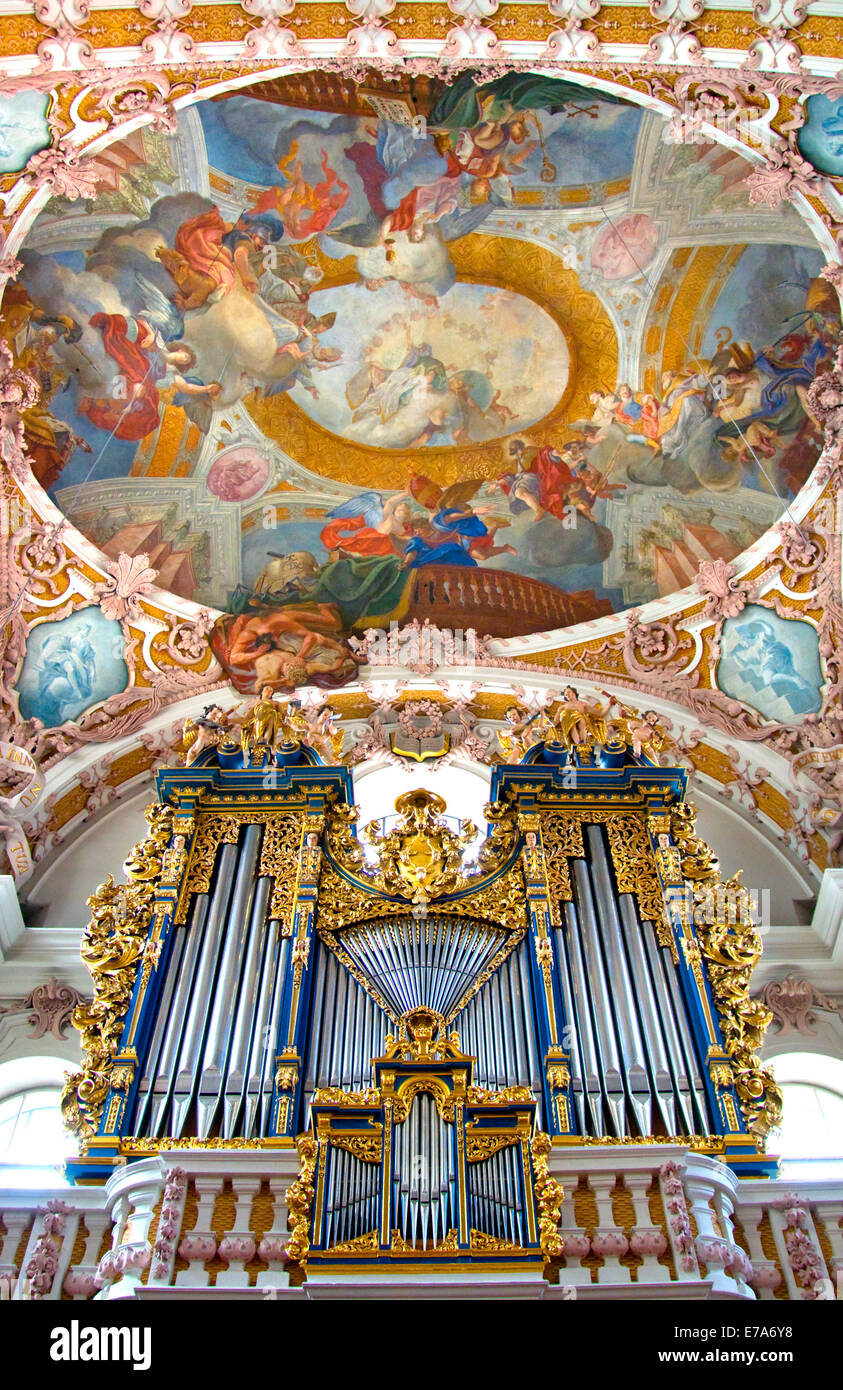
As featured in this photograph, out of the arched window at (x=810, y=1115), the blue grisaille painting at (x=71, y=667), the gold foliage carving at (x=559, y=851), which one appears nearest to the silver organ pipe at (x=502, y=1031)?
the gold foliage carving at (x=559, y=851)

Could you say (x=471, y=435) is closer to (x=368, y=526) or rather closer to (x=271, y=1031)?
(x=368, y=526)

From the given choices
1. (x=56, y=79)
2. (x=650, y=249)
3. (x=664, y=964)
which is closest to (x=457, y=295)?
(x=650, y=249)

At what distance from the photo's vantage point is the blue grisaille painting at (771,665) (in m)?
14.0

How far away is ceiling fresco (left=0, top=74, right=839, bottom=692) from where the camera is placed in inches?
552

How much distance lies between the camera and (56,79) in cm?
1193

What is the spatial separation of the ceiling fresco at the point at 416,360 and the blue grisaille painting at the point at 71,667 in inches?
4.6

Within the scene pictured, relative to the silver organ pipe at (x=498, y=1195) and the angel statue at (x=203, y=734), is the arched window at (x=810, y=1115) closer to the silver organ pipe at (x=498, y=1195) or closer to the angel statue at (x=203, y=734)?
the silver organ pipe at (x=498, y=1195)

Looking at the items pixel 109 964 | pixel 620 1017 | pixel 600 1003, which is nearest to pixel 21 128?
pixel 109 964

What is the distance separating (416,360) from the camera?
15922 millimetres

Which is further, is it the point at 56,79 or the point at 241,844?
the point at 56,79

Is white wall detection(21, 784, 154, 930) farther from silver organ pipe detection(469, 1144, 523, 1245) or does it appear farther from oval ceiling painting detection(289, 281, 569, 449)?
silver organ pipe detection(469, 1144, 523, 1245)

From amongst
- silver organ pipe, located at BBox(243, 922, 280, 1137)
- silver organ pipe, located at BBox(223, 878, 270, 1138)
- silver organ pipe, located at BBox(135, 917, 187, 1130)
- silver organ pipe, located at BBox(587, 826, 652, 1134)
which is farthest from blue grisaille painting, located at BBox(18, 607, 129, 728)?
silver organ pipe, located at BBox(587, 826, 652, 1134)
